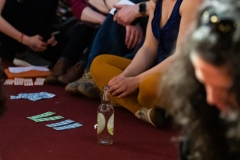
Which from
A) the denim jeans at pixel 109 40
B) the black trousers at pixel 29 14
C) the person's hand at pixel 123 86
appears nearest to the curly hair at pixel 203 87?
the person's hand at pixel 123 86

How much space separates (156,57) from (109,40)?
445 mm

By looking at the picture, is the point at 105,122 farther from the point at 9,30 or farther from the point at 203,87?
the point at 9,30

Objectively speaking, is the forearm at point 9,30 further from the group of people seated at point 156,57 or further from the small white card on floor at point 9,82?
the small white card on floor at point 9,82

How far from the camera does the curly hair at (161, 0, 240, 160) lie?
2.81 ft

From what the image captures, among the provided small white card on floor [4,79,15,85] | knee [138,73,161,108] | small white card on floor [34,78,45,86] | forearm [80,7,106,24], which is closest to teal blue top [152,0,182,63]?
knee [138,73,161,108]

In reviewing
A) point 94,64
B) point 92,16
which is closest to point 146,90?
point 94,64

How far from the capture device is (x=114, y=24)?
2.67 meters

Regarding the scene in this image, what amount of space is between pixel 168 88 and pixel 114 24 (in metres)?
1.68

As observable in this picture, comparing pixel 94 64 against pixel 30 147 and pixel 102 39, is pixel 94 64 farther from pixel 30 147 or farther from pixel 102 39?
pixel 30 147

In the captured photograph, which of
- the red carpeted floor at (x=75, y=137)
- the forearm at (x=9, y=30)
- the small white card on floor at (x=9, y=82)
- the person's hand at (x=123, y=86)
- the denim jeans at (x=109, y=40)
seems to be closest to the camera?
the red carpeted floor at (x=75, y=137)

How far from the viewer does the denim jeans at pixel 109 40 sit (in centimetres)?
266

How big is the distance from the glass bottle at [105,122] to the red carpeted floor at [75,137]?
0.03m

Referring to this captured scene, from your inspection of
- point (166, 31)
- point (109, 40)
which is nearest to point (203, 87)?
point (166, 31)

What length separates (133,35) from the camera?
2.52 meters
